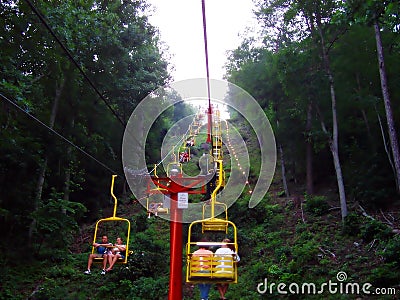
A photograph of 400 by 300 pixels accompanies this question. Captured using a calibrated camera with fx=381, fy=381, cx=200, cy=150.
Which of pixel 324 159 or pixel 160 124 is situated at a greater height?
pixel 160 124

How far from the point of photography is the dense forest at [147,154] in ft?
32.1

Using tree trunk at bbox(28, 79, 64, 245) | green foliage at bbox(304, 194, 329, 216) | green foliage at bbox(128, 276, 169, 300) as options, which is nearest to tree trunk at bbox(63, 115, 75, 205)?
tree trunk at bbox(28, 79, 64, 245)

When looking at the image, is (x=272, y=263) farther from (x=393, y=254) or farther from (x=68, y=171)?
(x=68, y=171)

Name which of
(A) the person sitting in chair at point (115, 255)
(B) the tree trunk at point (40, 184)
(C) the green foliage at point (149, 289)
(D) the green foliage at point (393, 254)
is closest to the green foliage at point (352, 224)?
(D) the green foliage at point (393, 254)

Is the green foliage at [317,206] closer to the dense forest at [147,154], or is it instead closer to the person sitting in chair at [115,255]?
the dense forest at [147,154]

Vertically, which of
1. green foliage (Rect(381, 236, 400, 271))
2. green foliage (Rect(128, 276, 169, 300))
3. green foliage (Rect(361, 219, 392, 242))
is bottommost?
green foliage (Rect(128, 276, 169, 300))

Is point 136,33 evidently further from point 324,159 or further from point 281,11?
point 324,159

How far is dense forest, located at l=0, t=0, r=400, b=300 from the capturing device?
980 centimetres

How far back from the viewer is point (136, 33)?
16656 millimetres

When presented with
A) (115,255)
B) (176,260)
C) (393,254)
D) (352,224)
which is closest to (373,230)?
(352,224)

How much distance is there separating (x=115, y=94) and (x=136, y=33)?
2871 mm

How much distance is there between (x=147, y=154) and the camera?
60.8 feet

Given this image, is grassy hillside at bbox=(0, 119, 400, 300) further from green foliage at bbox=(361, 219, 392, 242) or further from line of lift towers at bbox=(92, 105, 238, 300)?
line of lift towers at bbox=(92, 105, 238, 300)

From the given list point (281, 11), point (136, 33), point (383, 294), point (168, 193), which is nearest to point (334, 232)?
point (383, 294)
